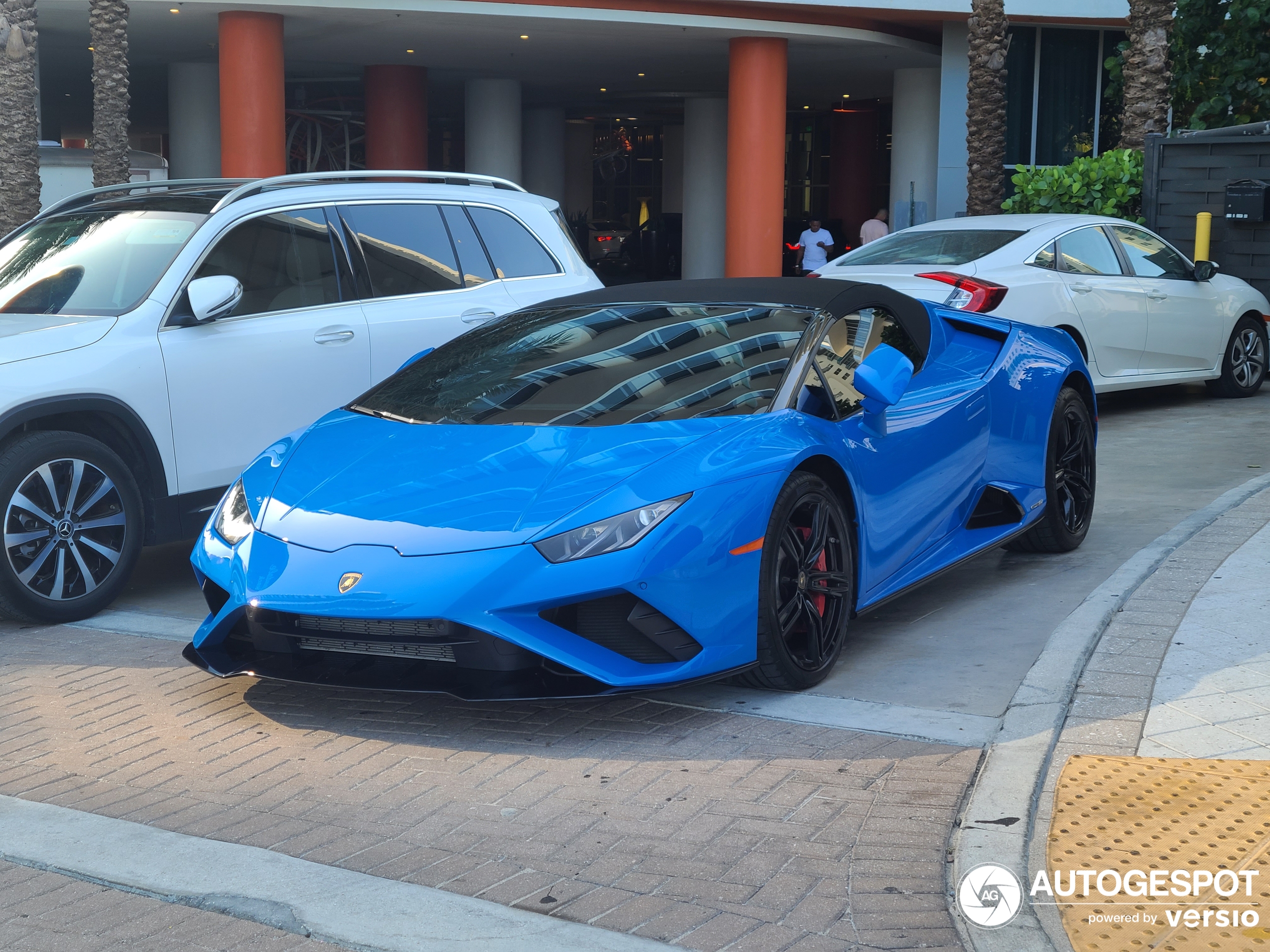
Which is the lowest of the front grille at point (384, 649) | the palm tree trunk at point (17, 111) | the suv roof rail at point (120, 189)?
the front grille at point (384, 649)

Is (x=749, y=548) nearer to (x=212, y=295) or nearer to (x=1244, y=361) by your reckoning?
(x=212, y=295)

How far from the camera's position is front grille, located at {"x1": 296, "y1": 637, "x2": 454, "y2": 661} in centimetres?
419

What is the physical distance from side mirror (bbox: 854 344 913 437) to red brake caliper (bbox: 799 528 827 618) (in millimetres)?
585

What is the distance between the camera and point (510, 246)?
7703mm

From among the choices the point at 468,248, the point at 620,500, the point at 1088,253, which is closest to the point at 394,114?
the point at 1088,253

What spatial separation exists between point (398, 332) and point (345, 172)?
89 cm

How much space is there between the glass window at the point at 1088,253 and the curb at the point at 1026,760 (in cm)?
492

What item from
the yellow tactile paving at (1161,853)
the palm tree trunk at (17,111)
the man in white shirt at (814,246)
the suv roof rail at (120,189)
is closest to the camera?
the yellow tactile paving at (1161,853)

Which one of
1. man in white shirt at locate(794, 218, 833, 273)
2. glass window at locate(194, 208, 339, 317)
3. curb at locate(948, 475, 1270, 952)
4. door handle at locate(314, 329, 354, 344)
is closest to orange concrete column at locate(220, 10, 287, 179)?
man in white shirt at locate(794, 218, 833, 273)

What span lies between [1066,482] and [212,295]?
3998mm

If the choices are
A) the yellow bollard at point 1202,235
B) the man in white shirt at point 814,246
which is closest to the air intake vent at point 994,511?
the yellow bollard at point 1202,235

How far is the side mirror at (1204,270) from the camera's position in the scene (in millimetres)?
11609

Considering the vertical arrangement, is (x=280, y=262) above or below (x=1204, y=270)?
above

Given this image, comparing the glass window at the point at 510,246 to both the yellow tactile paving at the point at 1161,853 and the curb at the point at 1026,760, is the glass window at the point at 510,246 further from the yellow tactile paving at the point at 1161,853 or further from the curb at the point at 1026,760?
the yellow tactile paving at the point at 1161,853
